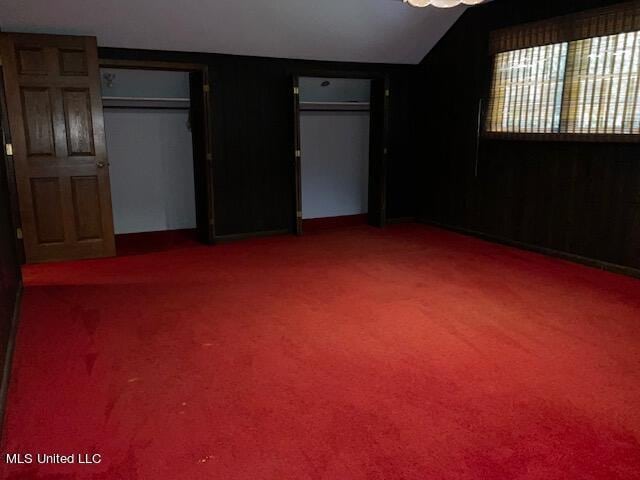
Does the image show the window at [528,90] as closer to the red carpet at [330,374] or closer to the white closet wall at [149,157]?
the red carpet at [330,374]

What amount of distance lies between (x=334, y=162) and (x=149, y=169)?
241cm

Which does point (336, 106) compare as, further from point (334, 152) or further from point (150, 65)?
point (150, 65)

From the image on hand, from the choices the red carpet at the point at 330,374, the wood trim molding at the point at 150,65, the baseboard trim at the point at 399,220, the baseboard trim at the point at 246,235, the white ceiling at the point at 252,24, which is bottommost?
the red carpet at the point at 330,374

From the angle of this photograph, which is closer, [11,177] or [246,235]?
[11,177]

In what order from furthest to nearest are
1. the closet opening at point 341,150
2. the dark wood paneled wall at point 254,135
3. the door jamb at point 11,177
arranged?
the closet opening at point 341,150 → the dark wood paneled wall at point 254,135 → the door jamb at point 11,177

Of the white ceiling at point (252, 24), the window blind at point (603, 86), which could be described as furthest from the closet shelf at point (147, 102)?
the window blind at point (603, 86)

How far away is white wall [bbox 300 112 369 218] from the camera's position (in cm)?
644

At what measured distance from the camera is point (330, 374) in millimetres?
2488

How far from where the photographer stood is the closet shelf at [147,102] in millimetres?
5305

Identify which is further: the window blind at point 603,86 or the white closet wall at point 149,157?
the white closet wall at point 149,157

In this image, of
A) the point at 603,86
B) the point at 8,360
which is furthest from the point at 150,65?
the point at 603,86

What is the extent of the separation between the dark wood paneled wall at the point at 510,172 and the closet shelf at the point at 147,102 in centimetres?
299

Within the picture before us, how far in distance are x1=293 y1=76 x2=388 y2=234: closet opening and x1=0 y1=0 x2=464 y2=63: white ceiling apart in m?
0.68

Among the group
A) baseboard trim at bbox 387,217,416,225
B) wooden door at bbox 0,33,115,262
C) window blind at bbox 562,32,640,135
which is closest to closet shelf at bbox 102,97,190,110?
wooden door at bbox 0,33,115,262
